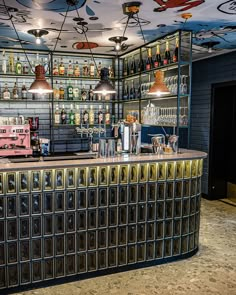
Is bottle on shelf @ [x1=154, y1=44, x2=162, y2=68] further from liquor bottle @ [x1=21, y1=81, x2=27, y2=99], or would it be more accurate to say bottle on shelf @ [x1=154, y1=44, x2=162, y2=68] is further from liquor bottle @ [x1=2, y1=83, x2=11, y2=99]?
liquor bottle @ [x1=2, y1=83, x2=11, y2=99]

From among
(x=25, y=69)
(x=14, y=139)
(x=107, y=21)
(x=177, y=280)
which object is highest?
(x=107, y=21)

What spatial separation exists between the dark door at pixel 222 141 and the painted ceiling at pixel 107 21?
50.2 inches

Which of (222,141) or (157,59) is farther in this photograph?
(222,141)

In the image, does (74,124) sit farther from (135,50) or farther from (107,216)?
(107,216)

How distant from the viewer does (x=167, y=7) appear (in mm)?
3541

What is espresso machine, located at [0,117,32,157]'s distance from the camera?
5.12 metres

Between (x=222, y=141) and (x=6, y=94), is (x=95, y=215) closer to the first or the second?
(x=6, y=94)

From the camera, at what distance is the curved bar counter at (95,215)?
309 centimetres

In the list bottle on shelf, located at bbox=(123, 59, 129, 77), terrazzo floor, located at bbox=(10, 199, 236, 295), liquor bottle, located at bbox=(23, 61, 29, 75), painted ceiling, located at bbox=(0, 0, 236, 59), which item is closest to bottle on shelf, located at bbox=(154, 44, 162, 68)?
painted ceiling, located at bbox=(0, 0, 236, 59)

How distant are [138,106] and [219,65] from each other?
187 centimetres

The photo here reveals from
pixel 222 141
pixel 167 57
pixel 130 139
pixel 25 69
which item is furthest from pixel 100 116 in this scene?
pixel 222 141

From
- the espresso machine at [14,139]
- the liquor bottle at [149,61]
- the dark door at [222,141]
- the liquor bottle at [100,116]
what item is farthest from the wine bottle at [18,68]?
the dark door at [222,141]

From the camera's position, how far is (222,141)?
22.2ft

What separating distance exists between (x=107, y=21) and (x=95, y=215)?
2327 millimetres
